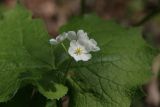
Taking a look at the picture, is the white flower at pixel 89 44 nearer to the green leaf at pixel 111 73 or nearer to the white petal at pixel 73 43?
the white petal at pixel 73 43

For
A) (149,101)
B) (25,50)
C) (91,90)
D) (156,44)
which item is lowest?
(149,101)

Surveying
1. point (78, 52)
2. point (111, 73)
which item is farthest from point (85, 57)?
point (111, 73)

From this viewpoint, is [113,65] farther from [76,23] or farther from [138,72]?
[76,23]

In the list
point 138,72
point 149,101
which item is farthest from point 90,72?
point 149,101

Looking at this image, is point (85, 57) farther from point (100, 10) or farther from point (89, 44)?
point (100, 10)

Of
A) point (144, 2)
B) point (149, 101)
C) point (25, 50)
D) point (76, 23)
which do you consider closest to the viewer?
point (25, 50)

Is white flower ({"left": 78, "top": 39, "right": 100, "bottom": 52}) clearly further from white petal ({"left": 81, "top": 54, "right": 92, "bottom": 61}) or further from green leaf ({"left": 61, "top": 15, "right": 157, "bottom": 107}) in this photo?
green leaf ({"left": 61, "top": 15, "right": 157, "bottom": 107})

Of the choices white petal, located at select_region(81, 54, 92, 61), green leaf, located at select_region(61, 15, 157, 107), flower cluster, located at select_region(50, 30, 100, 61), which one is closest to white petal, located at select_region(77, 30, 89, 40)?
flower cluster, located at select_region(50, 30, 100, 61)

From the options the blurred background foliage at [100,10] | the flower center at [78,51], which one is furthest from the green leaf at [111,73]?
the blurred background foliage at [100,10]
